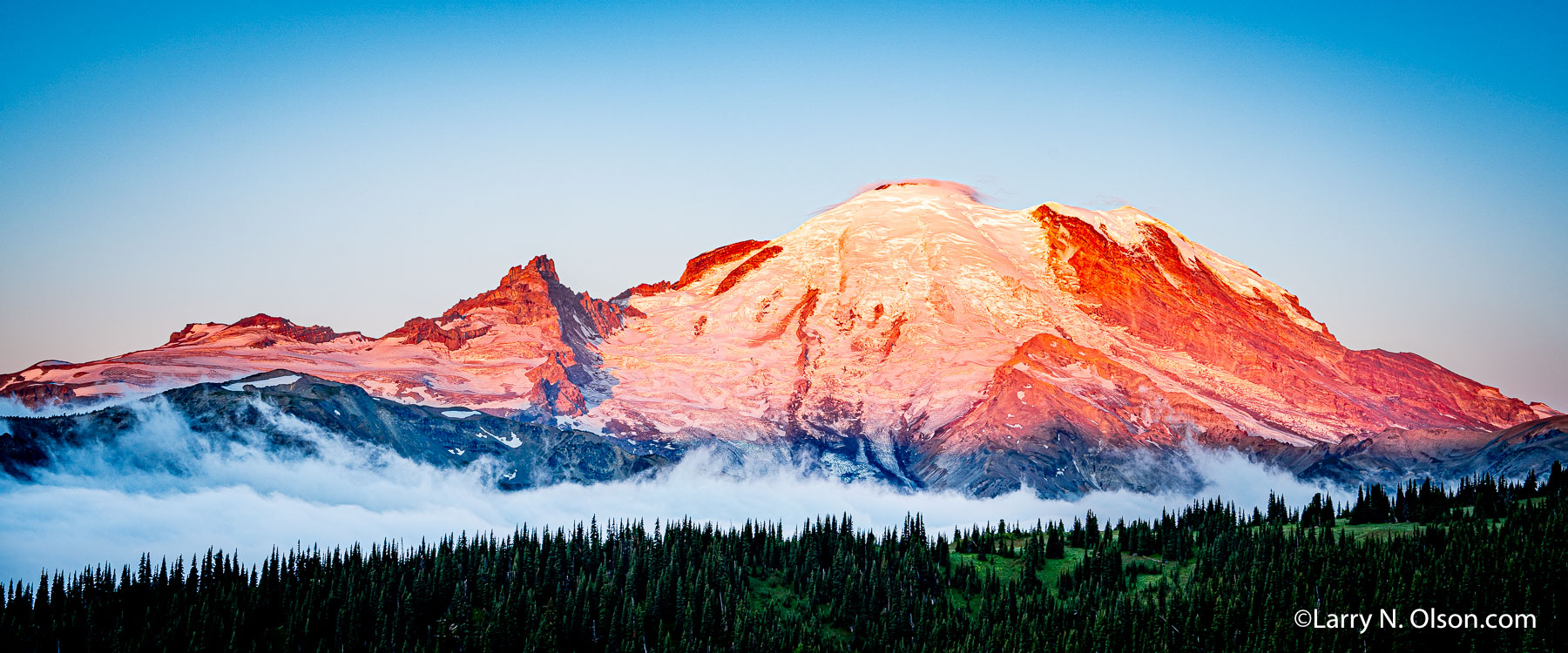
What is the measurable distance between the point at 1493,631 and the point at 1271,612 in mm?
27066

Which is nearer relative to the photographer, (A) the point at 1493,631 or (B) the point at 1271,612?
(A) the point at 1493,631

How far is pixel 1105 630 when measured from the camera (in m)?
195

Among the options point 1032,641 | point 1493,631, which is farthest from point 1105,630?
point 1493,631

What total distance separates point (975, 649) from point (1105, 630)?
18002 mm

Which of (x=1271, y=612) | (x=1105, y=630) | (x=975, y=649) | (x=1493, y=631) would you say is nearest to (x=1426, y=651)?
(x=1493, y=631)

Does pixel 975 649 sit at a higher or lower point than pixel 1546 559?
lower

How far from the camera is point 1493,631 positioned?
174125 millimetres

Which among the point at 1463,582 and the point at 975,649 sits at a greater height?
the point at 1463,582

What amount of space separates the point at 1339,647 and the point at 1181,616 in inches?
954

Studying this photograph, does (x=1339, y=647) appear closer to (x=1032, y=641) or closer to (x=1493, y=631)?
(x=1493, y=631)

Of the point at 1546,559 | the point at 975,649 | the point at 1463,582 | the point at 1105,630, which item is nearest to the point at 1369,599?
the point at 1463,582

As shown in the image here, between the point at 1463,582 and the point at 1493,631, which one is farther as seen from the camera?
the point at 1463,582

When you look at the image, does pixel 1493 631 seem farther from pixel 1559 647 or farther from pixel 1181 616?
pixel 1181 616

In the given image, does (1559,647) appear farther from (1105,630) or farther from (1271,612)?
(1105,630)
